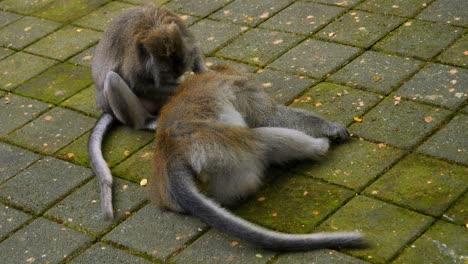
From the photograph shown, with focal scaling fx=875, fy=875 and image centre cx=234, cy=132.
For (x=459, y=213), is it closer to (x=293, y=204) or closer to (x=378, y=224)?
(x=378, y=224)

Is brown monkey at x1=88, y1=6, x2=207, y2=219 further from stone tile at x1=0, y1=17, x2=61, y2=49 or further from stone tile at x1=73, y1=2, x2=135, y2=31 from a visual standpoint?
stone tile at x1=0, y1=17, x2=61, y2=49

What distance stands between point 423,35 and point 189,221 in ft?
10.8

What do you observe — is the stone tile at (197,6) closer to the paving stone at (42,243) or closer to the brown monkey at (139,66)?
the brown monkey at (139,66)

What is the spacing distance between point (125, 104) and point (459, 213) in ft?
9.76

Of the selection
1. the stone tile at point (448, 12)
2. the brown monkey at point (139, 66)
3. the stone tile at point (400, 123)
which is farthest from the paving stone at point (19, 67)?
the stone tile at point (448, 12)

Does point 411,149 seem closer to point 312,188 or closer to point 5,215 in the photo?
point 312,188

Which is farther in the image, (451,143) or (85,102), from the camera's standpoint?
(85,102)

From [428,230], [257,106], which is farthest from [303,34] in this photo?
[428,230]

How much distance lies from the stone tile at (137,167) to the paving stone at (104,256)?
0.87 m

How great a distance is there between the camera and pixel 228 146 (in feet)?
19.6

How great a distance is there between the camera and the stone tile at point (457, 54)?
762cm

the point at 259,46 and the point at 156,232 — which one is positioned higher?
the point at 156,232

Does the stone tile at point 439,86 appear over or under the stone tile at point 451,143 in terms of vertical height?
under

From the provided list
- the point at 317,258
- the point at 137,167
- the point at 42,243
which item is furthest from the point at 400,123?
the point at 42,243
